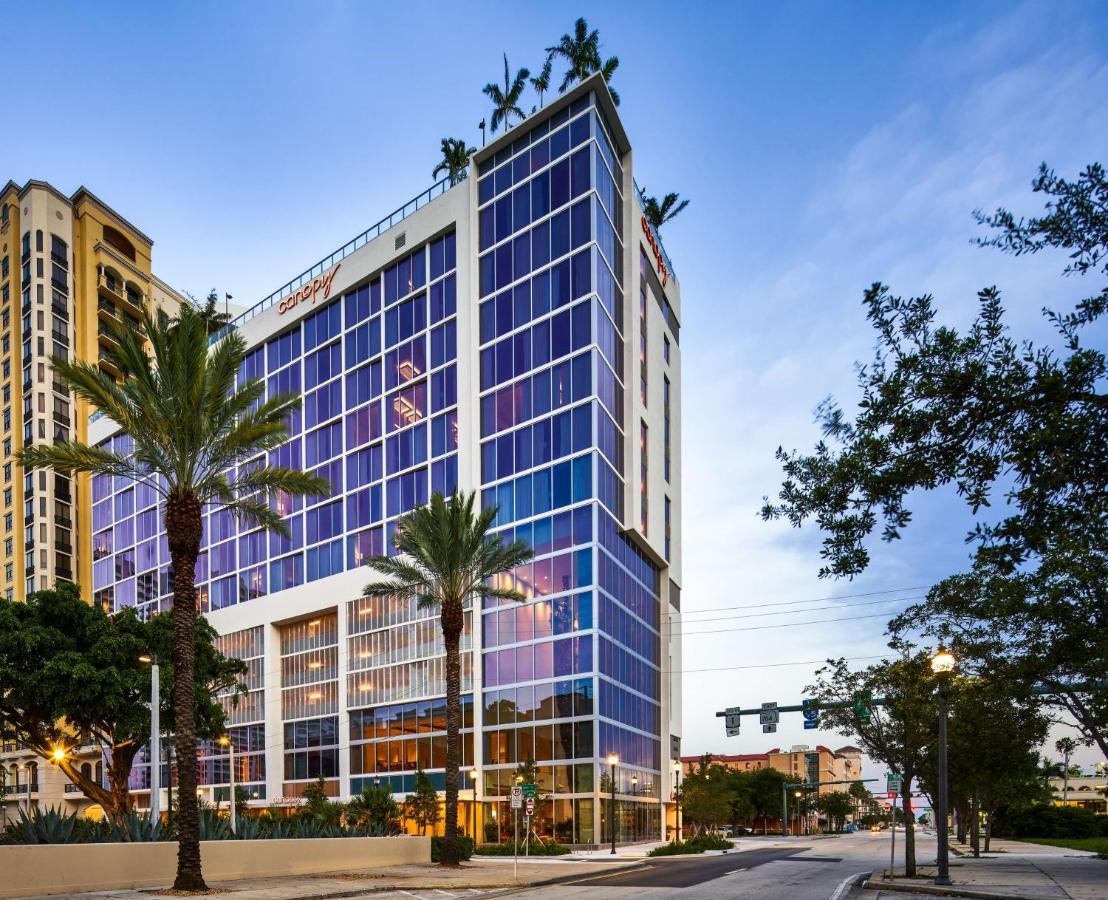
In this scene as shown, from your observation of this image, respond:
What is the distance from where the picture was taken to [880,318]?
7.88 meters

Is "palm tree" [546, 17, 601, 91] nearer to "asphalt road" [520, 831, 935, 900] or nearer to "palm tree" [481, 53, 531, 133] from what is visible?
"palm tree" [481, 53, 531, 133]

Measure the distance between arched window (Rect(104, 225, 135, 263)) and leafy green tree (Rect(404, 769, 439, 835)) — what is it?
81.7 metres

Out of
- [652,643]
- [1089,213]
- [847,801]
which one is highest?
[1089,213]

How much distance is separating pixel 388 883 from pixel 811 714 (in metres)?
17.5

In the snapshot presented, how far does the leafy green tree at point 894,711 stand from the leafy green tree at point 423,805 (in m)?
30.0

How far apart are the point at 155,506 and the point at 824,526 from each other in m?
89.0

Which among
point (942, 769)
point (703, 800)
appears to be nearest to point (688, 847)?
point (703, 800)

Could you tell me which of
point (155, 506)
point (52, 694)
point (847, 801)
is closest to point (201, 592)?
point (155, 506)

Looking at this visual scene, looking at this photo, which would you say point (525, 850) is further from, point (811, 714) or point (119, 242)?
point (119, 242)

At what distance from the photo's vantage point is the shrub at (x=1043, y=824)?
8181 centimetres

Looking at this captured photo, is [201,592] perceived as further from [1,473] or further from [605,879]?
[605,879]

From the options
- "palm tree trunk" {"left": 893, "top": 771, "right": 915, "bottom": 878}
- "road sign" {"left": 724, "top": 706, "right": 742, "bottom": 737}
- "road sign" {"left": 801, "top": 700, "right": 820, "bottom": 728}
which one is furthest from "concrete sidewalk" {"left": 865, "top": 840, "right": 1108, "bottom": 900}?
"road sign" {"left": 724, "top": 706, "right": 742, "bottom": 737}

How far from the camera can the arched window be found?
355 ft

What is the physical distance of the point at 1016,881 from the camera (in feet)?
81.7
